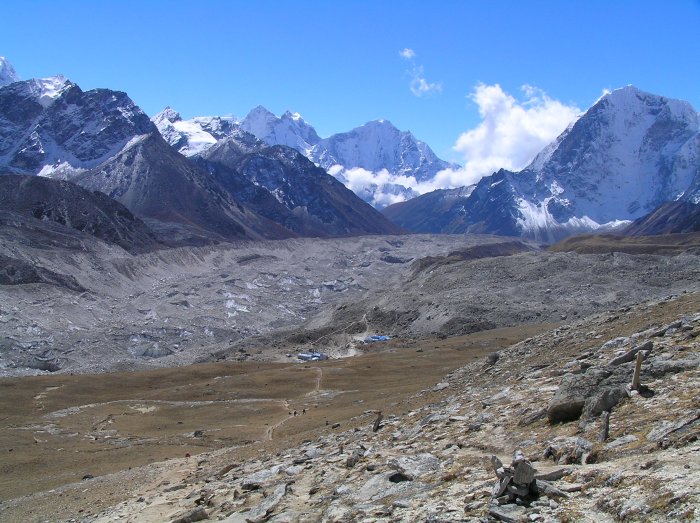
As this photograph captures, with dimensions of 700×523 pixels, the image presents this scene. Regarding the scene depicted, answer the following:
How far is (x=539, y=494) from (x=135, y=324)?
442 feet

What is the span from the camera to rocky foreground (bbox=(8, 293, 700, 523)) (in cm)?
1323

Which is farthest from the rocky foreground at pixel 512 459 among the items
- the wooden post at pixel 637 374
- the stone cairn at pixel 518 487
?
the wooden post at pixel 637 374

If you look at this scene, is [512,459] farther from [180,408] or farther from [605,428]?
[180,408]

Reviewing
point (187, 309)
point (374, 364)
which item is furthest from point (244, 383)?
point (187, 309)

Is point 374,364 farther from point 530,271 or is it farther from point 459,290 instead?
point 530,271

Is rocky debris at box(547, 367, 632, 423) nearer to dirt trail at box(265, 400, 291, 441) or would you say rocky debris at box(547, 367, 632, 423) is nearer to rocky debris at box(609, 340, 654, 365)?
rocky debris at box(609, 340, 654, 365)

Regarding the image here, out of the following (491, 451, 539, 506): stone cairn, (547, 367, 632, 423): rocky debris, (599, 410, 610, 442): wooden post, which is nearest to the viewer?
(491, 451, 539, 506): stone cairn

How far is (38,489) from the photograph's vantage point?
3712 cm

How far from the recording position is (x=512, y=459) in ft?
56.9

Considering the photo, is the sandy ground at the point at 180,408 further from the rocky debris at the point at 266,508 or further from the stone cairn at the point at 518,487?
the stone cairn at the point at 518,487

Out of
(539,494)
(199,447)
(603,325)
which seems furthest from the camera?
(199,447)

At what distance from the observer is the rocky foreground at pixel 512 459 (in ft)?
43.4

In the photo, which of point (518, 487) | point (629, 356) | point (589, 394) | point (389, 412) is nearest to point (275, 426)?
point (389, 412)

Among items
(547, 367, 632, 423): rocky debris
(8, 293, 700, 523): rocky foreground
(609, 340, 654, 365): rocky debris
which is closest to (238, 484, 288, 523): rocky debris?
(8, 293, 700, 523): rocky foreground
